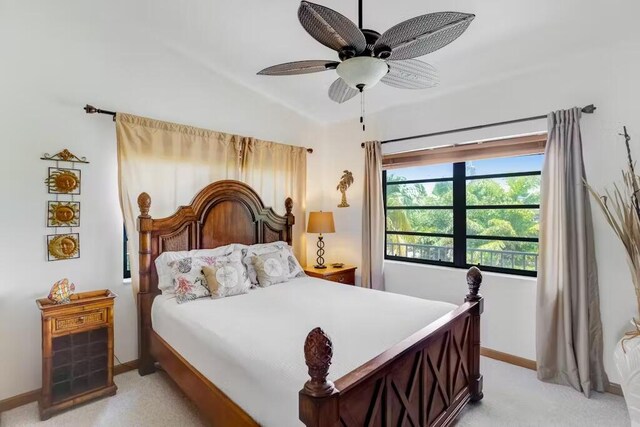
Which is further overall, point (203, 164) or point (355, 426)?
point (203, 164)

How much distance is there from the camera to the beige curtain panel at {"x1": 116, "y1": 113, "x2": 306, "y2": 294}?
3.00 m

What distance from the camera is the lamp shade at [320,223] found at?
4.07 metres

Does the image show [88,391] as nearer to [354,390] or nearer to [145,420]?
[145,420]

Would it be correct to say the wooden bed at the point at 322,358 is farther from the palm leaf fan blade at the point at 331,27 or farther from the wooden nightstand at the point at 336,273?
the palm leaf fan blade at the point at 331,27

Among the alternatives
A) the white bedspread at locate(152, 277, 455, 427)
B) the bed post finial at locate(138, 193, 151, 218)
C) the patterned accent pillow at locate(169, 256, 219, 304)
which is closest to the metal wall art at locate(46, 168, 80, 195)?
the bed post finial at locate(138, 193, 151, 218)

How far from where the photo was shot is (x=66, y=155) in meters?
2.71

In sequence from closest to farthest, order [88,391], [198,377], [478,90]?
[198,377] → [88,391] → [478,90]

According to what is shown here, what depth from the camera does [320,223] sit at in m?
4.08

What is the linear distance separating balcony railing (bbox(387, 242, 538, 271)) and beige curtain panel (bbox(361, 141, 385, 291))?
0.30 meters

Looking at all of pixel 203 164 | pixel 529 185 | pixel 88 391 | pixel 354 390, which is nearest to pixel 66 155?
pixel 203 164

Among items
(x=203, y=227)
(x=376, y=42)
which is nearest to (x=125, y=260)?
(x=203, y=227)

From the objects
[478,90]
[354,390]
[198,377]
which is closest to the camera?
[354,390]

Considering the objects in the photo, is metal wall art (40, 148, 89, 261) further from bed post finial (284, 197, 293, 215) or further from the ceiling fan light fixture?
the ceiling fan light fixture

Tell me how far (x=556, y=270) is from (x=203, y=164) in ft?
11.2
